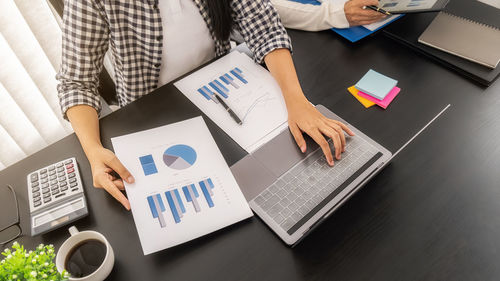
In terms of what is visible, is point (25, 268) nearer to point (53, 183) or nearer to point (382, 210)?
point (53, 183)

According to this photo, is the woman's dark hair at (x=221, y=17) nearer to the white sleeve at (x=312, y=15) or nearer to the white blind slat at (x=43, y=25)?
the white sleeve at (x=312, y=15)

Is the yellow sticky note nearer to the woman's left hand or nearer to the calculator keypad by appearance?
the woman's left hand

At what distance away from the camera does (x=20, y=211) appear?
2.25ft

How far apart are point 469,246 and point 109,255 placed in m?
0.70

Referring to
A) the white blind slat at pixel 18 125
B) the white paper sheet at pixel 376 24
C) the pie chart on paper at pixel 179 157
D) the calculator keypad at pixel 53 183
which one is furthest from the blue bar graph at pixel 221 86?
the white blind slat at pixel 18 125

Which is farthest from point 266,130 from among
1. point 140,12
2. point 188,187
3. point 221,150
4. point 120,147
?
point 140,12

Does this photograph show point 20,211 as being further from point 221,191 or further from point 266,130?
point 266,130

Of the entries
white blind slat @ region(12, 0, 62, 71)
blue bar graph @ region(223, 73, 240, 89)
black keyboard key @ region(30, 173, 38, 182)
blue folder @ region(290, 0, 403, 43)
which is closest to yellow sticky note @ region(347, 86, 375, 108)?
blue folder @ region(290, 0, 403, 43)

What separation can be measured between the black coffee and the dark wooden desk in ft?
0.14

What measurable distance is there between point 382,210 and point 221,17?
707 mm

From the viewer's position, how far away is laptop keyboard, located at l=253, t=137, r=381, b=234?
2.16ft

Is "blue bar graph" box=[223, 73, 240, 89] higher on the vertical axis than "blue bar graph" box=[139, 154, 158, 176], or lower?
higher

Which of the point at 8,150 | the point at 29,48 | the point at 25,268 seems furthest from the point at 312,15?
the point at 8,150

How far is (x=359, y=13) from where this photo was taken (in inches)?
40.1
